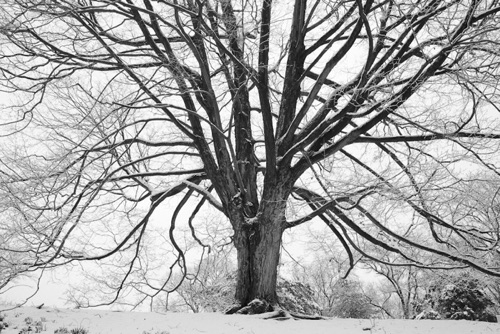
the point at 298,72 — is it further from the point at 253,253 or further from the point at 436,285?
the point at 436,285

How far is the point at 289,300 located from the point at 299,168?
4.42 m

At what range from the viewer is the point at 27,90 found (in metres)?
6.53

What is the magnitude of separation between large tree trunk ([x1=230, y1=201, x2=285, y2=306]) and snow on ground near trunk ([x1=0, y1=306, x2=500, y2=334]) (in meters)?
0.63

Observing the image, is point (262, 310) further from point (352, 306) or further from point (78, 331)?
point (352, 306)

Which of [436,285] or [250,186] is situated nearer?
[250,186]

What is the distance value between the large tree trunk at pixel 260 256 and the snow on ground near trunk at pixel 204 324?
629mm

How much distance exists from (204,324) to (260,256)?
1.39 m

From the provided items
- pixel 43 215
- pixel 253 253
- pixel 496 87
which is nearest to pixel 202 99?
pixel 253 253

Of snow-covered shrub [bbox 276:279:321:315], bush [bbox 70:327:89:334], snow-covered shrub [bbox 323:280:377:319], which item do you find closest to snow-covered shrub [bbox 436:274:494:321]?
snow-covered shrub [bbox 276:279:321:315]

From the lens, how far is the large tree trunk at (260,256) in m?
6.07

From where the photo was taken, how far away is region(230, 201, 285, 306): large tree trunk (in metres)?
6.07

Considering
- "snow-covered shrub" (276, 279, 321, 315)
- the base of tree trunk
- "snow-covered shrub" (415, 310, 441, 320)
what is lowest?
"snow-covered shrub" (415, 310, 441, 320)

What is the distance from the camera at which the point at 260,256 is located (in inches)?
241

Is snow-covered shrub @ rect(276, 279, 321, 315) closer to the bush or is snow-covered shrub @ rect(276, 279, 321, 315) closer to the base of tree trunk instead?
the base of tree trunk
